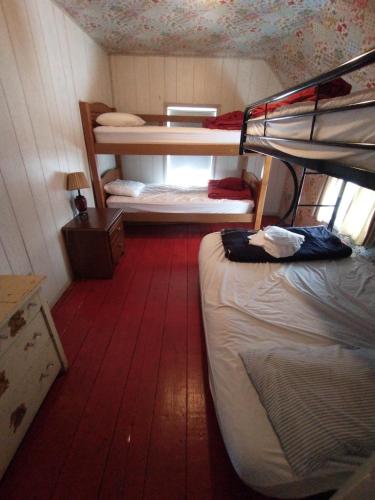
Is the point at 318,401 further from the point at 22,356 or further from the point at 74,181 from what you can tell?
the point at 74,181

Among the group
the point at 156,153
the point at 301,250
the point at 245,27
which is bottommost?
the point at 301,250

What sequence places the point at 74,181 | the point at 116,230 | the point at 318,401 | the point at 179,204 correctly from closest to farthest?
1. the point at 318,401
2. the point at 74,181
3. the point at 116,230
4. the point at 179,204

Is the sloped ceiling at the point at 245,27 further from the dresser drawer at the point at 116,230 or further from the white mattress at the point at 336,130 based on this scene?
the dresser drawer at the point at 116,230

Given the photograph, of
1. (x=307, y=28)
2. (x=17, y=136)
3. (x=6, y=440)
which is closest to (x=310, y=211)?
(x=307, y=28)

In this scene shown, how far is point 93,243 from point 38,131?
95 cm

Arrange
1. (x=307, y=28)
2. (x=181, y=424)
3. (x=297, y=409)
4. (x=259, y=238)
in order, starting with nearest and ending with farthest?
(x=297, y=409) → (x=181, y=424) → (x=259, y=238) → (x=307, y=28)

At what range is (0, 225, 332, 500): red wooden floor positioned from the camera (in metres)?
0.96

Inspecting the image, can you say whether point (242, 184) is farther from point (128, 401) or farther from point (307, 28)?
point (128, 401)

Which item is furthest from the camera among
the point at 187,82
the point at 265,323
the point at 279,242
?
the point at 187,82

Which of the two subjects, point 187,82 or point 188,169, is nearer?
point 187,82

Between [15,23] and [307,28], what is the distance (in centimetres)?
234

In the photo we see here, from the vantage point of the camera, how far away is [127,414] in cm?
119

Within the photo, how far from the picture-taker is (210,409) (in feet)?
4.01

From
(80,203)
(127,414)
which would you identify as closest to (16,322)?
(127,414)
